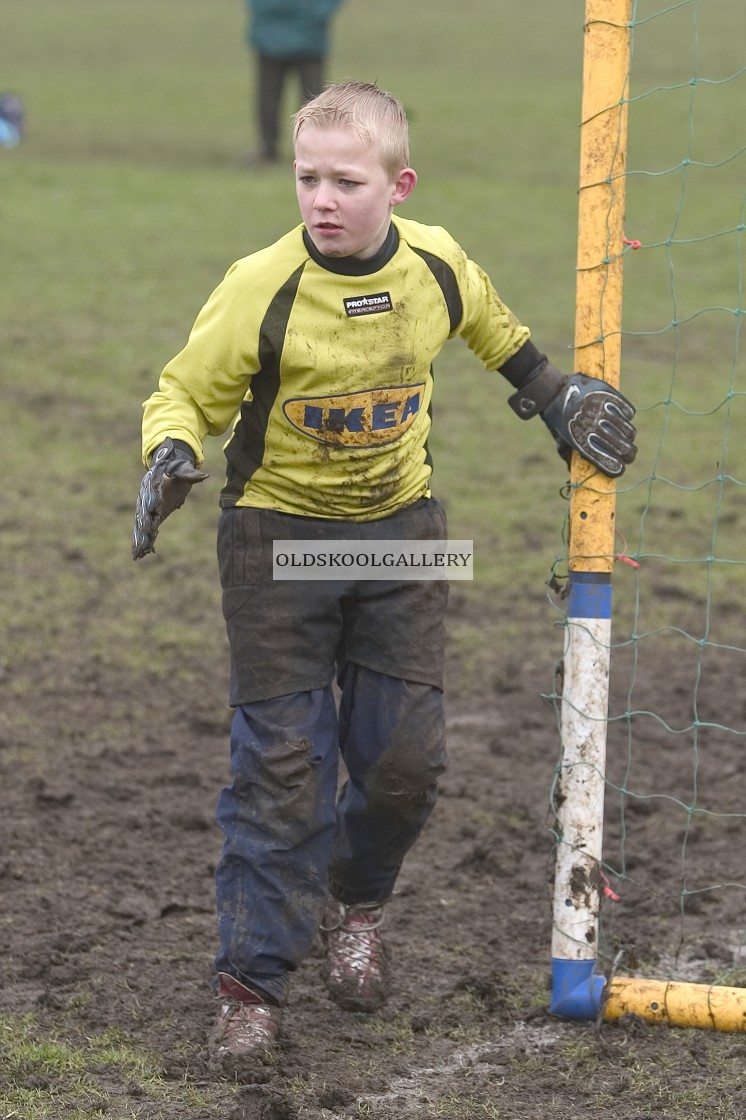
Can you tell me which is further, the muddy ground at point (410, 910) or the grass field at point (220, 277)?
the grass field at point (220, 277)

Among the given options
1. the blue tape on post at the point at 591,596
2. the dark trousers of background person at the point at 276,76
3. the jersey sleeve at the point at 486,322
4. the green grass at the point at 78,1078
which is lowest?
the green grass at the point at 78,1078

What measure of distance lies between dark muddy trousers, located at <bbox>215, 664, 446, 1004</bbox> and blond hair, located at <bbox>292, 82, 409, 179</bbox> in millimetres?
1079

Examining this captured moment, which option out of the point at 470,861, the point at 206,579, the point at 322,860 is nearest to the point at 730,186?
the point at 206,579

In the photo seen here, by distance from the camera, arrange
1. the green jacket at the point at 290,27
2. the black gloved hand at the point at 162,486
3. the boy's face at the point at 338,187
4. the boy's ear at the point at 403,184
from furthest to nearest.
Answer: the green jacket at the point at 290,27 < the boy's ear at the point at 403,184 < the boy's face at the point at 338,187 < the black gloved hand at the point at 162,486

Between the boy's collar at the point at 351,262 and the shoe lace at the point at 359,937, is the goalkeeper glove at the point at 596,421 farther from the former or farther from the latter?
the shoe lace at the point at 359,937

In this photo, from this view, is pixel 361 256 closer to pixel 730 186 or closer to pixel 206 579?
pixel 206 579

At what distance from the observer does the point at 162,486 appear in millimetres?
3139

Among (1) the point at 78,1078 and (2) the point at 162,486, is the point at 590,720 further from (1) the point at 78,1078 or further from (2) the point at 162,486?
(1) the point at 78,1078

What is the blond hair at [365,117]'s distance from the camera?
128 inches

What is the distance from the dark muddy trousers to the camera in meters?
A: 3.43

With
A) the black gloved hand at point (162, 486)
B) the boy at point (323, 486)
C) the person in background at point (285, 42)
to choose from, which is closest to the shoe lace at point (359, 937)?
the boy at point (323, 486)

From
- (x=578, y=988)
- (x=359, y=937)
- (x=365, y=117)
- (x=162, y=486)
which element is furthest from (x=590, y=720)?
(x=365, y=117)

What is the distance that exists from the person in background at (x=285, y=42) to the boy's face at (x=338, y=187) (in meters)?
11.6

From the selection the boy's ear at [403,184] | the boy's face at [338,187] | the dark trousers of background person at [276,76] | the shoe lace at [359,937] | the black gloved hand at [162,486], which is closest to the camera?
the black gloved hand at [162,486]
